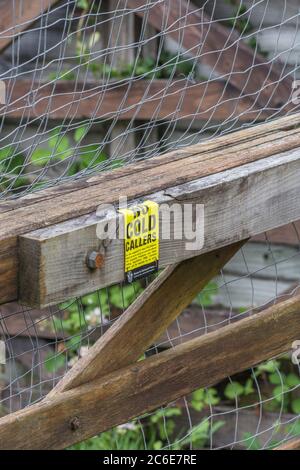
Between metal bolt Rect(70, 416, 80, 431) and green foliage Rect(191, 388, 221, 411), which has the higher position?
green foliage Rect(191, 388, 221, 411)

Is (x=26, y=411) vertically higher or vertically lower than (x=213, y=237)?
lower

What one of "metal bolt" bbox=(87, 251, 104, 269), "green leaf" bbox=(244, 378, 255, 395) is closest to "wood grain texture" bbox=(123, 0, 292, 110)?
"green leaf" bbox=(244, 378, 255, 395)

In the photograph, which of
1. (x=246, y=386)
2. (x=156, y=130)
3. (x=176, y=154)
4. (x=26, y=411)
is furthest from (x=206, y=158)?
(x=246, y=386)

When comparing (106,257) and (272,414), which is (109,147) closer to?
(272,414)

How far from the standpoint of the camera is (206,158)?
2746mm

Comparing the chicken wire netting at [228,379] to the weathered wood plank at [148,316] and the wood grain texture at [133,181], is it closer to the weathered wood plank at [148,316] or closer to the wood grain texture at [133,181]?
the wood grain texture at [133,181]

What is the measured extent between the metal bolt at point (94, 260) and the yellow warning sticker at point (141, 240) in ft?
0.25

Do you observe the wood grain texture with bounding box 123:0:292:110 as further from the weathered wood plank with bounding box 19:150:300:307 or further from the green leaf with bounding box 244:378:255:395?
the weathered wood plank with bounding box 19:150:300:307

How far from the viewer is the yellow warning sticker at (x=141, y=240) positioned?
7.60 ft

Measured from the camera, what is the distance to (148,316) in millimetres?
2742

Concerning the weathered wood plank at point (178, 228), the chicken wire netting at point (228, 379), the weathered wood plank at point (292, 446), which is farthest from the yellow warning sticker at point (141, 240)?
the chicken wire netting at point (228, 379)

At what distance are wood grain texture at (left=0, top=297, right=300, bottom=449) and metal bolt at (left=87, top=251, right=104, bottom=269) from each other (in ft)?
1.36

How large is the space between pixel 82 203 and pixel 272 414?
131 inches

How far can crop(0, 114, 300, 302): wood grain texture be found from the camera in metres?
2.19
